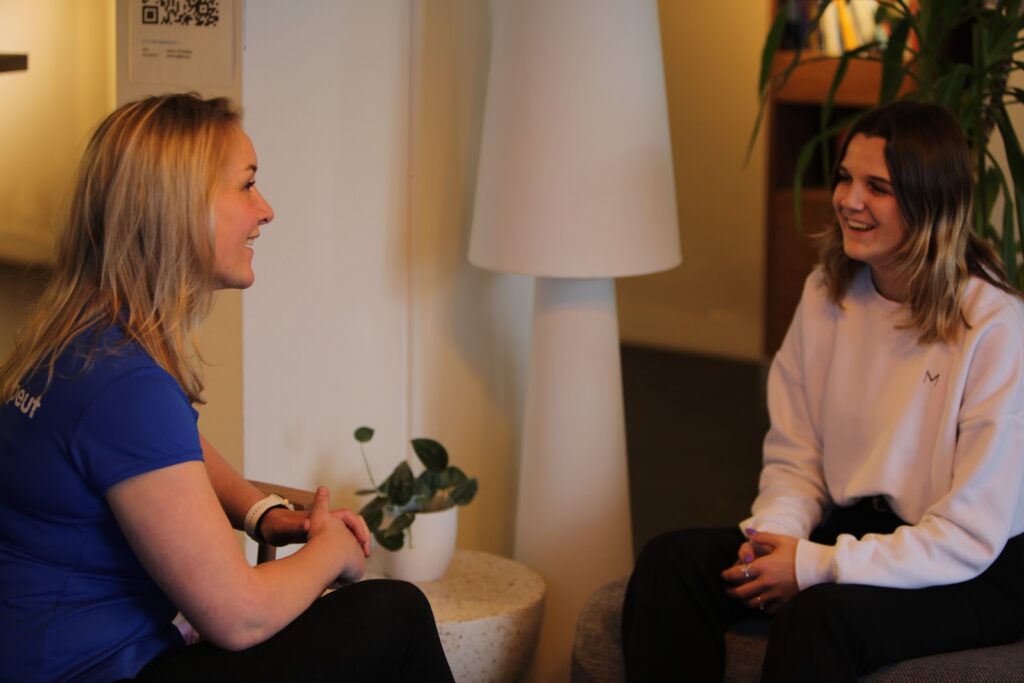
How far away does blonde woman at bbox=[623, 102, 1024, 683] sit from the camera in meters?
2.01

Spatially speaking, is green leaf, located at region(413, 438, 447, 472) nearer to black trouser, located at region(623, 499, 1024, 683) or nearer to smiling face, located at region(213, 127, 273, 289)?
black trouser, located at region(623, 499, 1024, 683)

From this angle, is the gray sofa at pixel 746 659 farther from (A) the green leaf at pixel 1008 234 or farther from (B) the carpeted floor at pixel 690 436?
(B) the carpeted floor at pixel 690 436

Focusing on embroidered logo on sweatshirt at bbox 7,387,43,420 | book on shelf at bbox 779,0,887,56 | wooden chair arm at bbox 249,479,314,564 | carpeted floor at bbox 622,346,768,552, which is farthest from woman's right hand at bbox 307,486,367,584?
Answer: book on shelf at bbox 779,0,887,56

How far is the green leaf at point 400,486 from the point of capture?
2.58 meters

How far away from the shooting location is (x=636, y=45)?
2602mm

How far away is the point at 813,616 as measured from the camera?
195 centimetres

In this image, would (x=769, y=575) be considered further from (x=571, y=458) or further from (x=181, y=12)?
(x=181, y=12)

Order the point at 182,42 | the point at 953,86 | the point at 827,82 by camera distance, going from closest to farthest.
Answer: the point at 182,42 → the point at 953,86 → the point at 827,82

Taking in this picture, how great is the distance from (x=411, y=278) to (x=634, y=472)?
1842mm

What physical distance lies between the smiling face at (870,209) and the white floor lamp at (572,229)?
0.48 metres

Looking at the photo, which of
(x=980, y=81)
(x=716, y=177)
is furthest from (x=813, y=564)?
(x=716, y=177)

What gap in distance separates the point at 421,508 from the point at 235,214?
1.12m

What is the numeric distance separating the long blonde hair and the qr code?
818mm

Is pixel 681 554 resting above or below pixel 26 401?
below
